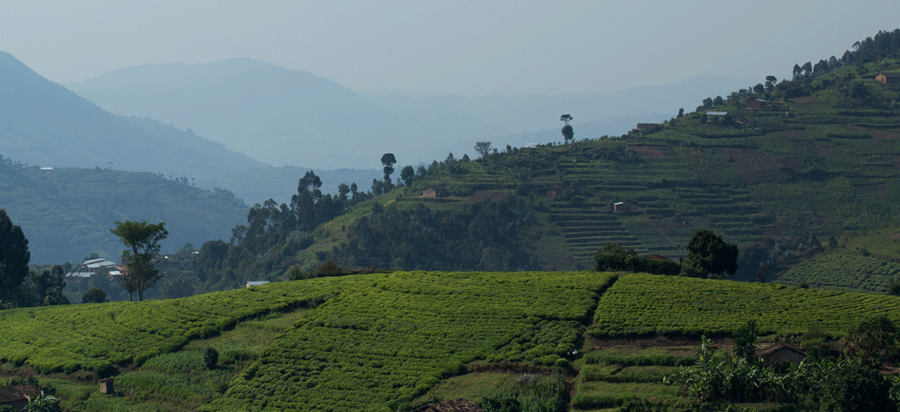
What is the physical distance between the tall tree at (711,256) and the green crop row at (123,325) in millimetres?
34144

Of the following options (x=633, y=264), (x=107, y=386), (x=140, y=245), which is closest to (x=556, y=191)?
(x=633, y=264)

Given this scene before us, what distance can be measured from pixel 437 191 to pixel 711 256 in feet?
300


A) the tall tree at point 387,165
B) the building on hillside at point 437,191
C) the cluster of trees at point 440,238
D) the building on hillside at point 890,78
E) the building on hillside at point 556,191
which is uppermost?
the building on hillside at point 890,78

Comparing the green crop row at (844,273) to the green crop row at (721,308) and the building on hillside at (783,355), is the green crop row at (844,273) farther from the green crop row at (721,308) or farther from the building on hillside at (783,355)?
the building on hillside at (783,355)

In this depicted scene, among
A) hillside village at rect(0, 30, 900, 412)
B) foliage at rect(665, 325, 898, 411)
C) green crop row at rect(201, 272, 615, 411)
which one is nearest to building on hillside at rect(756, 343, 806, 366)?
hillside village at rect(0, 30, 900, 412)

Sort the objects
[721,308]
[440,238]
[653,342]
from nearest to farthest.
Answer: [653,342] < [721,308] < [440,238]

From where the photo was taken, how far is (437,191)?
149875 millimetres

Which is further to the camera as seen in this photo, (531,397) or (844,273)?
(844,273)

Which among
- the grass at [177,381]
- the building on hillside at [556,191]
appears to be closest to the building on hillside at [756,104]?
the building on hillside at [556,191]

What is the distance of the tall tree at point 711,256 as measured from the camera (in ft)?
206

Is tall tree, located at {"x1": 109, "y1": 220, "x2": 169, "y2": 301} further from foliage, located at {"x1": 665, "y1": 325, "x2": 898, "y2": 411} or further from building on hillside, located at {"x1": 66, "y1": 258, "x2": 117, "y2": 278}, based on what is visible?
building on hillside, located at {"x1": 66, "y1": 258, "x2": 117, "y2": 278}

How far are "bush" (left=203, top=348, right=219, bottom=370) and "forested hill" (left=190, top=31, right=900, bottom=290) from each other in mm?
81329

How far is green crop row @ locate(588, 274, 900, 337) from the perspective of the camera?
139 ft

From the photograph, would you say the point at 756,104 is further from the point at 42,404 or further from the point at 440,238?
the point at 42,404
